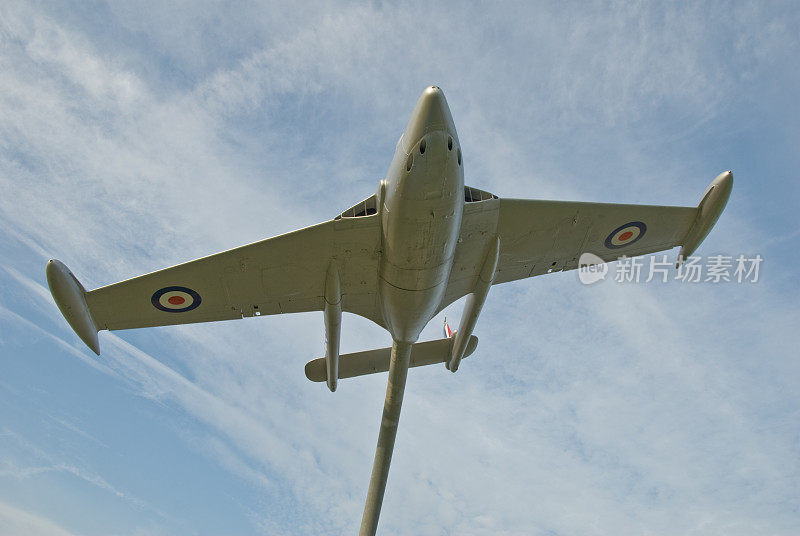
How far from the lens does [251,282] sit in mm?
16766

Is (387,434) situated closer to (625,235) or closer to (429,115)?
(625,235)

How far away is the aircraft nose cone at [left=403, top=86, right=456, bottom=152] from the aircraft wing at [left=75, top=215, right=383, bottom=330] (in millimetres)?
3330

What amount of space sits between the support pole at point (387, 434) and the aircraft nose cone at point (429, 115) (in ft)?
27.8

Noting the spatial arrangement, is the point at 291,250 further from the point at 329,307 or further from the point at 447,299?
the point at 447,299

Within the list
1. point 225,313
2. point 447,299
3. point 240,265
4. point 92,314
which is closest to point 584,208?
point 447,299

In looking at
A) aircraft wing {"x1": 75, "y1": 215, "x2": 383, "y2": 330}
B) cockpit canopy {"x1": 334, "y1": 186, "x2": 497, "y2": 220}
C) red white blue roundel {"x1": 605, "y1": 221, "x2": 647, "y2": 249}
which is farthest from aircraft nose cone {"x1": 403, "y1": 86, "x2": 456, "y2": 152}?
red white blue roundel {"x1": 605, "y1": 221, "x2": 647, "y2": 249}

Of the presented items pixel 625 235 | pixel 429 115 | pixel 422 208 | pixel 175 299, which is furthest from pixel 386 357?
pixel 429 115

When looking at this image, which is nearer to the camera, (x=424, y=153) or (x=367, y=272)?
(x=424, y=153)

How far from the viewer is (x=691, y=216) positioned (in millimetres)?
17375

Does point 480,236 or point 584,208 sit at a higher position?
point 584,208

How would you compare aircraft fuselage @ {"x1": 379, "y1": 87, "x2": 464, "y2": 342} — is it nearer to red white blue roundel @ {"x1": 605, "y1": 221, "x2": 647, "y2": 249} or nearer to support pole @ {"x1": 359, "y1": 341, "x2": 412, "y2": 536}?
support pole @ {"x1": 359, "y1": 341, "x2": 412, "y2": 536}

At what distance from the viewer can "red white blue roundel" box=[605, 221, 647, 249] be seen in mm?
17469

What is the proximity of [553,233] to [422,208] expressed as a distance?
5.91m

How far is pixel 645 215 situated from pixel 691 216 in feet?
4.98
